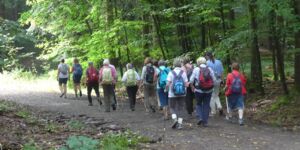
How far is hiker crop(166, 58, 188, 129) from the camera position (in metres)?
12.3

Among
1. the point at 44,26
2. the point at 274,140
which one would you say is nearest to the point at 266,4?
the point at 274,140

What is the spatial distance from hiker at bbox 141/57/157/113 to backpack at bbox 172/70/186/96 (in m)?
2.69

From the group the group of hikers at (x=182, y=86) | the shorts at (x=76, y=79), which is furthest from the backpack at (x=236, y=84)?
the shorts at (x=76, y=79)

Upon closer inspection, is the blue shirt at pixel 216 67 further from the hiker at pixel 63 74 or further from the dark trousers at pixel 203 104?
the hiker at pixel 63 74

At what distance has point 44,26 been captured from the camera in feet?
99.3

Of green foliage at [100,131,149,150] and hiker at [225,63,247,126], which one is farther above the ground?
hiker at [225,63,247,126]

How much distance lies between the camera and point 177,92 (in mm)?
12273

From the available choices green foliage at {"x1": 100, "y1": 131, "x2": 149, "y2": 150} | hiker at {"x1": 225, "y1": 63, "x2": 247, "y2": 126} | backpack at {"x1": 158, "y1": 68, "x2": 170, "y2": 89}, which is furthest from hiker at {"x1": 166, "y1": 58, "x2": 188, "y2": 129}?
green foliage at {"x1": 100, "y1": 131, "x2": 149, "y2": 150}

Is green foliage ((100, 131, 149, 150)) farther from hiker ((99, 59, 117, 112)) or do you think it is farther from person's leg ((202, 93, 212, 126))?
hiker ((99, 59, 117, 112))

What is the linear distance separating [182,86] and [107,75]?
4.42m

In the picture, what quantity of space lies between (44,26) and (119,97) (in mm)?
10508

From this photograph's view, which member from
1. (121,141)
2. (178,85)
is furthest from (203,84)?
(121,141)

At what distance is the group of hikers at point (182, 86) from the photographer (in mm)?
12352

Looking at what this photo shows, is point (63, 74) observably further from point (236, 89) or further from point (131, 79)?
point (236, 89)
